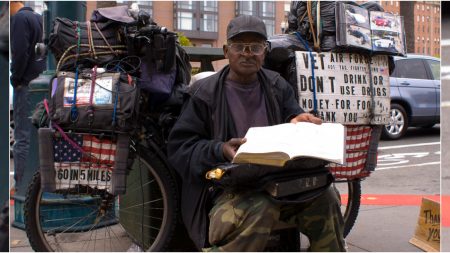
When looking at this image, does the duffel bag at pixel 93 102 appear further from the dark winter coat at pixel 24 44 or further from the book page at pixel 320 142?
the dark winter coat at pixel 24 44

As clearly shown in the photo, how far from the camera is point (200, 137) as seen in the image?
289 centimetres

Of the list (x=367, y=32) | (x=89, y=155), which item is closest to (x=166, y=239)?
(x=89, y=155)

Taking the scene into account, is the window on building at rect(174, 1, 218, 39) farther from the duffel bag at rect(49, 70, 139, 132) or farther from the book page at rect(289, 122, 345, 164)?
the book page at rect(289, 122, 345, 164)

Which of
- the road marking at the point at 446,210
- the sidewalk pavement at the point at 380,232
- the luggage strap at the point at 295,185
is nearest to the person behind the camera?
the luggage strap at the point at 295,185

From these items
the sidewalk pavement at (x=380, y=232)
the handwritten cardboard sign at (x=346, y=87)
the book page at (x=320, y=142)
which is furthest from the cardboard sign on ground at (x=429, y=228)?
the book page at (x=320, y=142)

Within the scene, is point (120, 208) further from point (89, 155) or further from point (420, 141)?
point (420, 141)

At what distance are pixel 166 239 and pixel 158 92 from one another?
83cm

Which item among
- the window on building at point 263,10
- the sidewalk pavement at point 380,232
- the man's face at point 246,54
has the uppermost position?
the window on building at point 263,10

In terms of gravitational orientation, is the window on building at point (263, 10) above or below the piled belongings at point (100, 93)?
above

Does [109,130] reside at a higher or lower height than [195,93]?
lower

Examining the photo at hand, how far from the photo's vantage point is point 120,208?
3869 mm

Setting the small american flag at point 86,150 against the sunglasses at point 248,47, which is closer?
the sunglasses at point 248,47

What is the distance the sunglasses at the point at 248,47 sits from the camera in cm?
286

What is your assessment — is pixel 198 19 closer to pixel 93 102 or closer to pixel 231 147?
pixel 93 102
